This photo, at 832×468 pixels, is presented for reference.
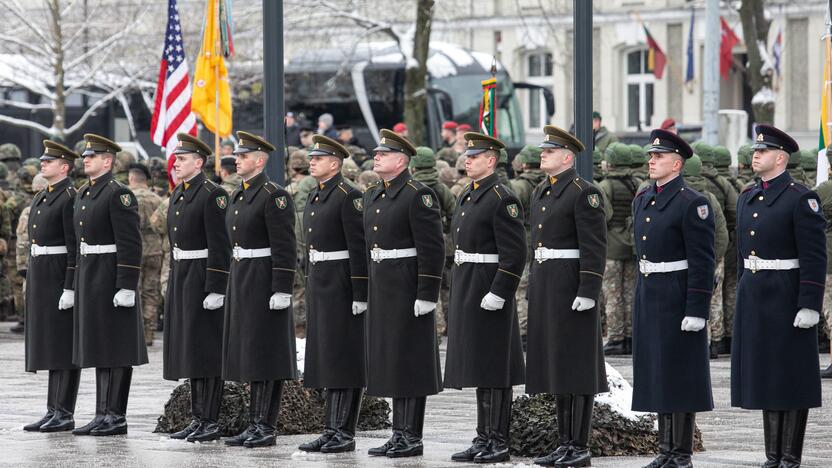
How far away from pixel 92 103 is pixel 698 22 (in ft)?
52.3

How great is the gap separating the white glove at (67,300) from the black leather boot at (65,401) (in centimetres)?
47

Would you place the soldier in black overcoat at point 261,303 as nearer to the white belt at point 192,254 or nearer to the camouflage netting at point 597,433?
the white belt at point 192,254

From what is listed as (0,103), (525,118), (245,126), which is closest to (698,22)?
(525,118)

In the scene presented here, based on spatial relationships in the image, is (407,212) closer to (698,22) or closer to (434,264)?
(434,264)

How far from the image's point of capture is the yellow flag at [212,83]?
52.2ft

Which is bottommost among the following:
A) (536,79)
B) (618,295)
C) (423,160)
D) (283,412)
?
(283,412)

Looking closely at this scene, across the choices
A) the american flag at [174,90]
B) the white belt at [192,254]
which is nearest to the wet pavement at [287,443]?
the white belt at [192,254]

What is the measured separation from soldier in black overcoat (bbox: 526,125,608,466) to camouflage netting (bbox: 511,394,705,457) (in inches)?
13.4

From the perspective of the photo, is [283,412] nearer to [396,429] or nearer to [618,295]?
[396,429]

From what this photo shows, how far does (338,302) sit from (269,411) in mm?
845

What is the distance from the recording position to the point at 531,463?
10617mm

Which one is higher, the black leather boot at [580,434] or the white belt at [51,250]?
the white belt at [51,250]

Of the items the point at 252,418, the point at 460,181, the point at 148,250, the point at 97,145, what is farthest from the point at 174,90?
the point at 252,418

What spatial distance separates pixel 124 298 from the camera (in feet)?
39.8
